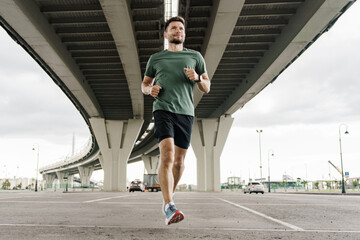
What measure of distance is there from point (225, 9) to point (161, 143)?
1204cm

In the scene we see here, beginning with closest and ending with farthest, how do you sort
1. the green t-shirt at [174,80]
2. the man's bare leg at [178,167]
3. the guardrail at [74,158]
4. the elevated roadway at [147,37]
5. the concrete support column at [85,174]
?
the green t-shirt at [174,80]
the man's bare leg at [178,167]
the elevated roadway at [147,37]
the guardrail at [74,158]
the concrete support column at [85,174]

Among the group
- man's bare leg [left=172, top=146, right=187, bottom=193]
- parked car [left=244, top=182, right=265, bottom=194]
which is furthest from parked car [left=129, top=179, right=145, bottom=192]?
man's bare leg [left=172, top=146, right=187, bottom=193]

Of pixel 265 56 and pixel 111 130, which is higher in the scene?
pixel 265 56

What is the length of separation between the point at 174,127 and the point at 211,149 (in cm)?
3353

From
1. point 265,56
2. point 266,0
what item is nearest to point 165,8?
point 266,0

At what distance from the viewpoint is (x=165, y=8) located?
53.0 ft

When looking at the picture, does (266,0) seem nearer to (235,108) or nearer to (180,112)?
(180,112)

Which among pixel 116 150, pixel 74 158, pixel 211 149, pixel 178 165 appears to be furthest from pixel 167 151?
pixel 74 158

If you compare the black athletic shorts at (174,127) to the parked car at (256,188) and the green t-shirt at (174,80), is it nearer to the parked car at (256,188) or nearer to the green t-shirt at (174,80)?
the green t-shirt at (174,80)

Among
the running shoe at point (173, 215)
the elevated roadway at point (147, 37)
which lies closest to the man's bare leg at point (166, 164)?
the running shoe at point (173, 215)

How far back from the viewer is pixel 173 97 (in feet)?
12.1

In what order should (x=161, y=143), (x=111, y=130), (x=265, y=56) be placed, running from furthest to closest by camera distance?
(x=111, y=130), (x=265, y=56), (x=161, y=143)

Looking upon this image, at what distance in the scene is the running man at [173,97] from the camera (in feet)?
11.8

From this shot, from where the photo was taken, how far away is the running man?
11.8 ft
